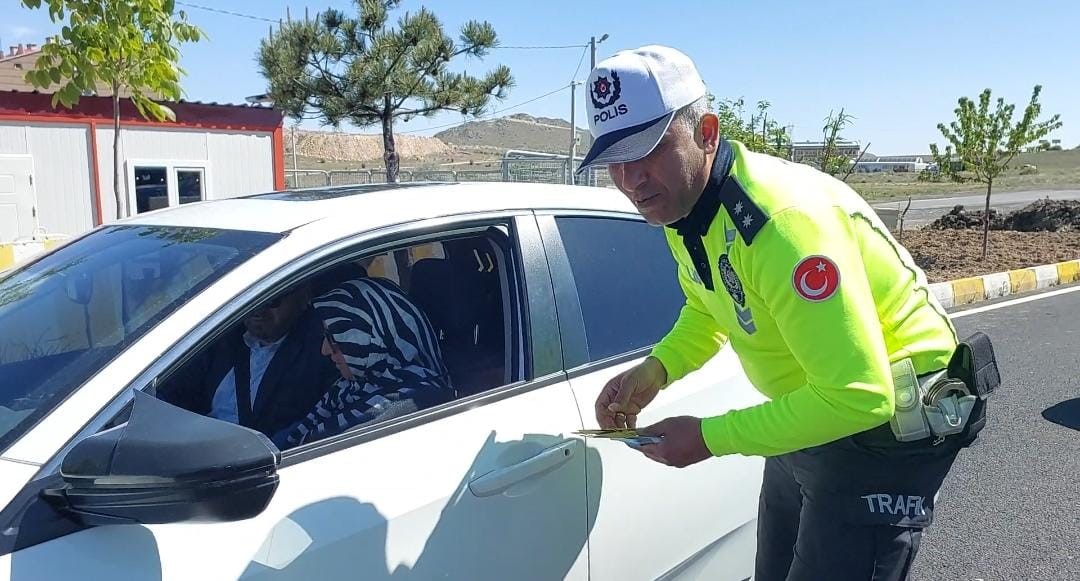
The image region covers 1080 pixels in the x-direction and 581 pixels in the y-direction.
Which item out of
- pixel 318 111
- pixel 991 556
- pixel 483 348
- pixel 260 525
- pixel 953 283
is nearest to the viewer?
pixel 260 525

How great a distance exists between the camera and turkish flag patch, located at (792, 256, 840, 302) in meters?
1.45

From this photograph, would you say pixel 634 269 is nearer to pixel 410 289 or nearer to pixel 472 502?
pixel 410 289

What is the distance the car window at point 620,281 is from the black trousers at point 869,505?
0.63 m

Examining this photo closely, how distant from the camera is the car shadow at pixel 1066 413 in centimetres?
480

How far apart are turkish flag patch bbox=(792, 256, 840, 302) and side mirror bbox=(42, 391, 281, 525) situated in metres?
0.94

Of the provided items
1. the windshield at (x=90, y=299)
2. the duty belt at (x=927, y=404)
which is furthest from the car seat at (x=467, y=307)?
the duty belt at (x=927, y=404)

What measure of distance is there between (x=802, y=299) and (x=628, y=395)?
0.59m

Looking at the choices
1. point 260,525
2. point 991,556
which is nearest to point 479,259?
point 260,525

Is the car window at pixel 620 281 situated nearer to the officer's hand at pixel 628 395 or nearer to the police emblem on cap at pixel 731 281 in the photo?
the officer's hand at pixel 628 395

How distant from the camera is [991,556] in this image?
3.26 metres

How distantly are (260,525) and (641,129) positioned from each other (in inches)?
39.1

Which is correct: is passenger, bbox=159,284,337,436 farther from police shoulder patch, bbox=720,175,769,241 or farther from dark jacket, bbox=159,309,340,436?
police shoulder patch, bbox=720,175,769,241

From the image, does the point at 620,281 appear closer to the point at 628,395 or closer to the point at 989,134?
the point at 628,395

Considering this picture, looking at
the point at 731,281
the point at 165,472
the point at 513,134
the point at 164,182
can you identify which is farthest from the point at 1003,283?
the point at 513,134
